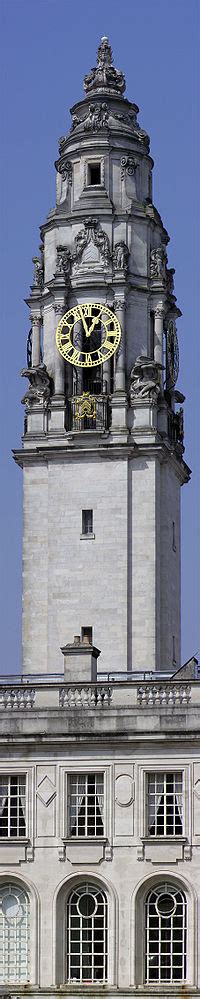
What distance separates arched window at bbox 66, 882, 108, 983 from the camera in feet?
238

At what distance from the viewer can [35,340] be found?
3787 inches

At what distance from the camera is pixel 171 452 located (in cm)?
9431

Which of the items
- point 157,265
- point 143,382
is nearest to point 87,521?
point 143,382

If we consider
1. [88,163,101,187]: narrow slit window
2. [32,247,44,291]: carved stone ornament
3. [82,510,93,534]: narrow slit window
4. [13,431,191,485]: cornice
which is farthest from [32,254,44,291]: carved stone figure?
[82,510,93,534]: narrow slit window

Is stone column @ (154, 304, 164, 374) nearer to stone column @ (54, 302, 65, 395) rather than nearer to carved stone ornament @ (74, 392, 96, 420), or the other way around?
carved stone ornament @ (74, 392, 96, 420)

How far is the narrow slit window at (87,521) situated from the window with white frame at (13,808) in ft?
65.5

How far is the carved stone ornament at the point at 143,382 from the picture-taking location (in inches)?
3688

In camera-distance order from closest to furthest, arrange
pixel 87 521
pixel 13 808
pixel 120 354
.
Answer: pixel 13 808, pixel 87 521, pixel 120 354

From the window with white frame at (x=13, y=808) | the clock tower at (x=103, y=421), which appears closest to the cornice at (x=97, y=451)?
the clock tower at (x=103, y=421)

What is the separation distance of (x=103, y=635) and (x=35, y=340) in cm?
1148

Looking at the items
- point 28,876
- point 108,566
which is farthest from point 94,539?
point 28,876

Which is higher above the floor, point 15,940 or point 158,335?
point 158,335

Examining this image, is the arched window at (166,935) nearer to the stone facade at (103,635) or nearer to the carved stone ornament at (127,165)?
the stone facade at (103,635)

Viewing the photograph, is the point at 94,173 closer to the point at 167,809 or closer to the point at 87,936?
the point at 167,809
